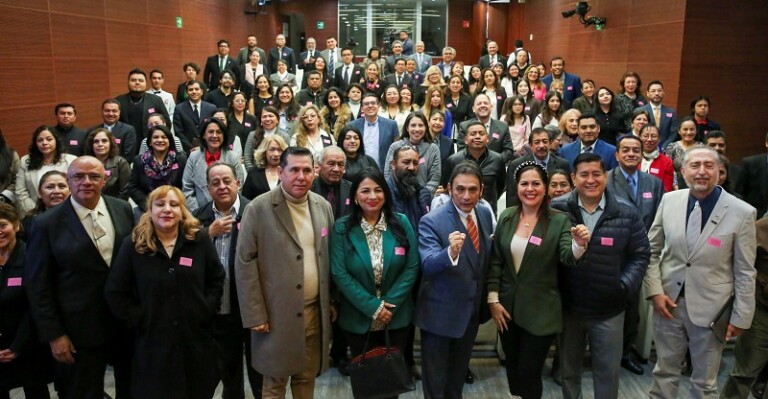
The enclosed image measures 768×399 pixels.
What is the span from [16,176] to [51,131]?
0.45m

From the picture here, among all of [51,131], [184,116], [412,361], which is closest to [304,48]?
[184,116]

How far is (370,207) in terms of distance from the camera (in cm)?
299

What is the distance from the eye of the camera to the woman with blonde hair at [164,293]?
2789 millimetres

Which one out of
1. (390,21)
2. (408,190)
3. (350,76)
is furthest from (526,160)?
(390,21)

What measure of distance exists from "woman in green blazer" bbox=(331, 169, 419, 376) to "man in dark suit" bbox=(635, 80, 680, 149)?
4135 mm

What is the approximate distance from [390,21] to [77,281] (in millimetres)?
15682

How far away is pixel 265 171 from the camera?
4.22 metres

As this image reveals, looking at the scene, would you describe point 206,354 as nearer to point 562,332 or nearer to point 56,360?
point 56,360

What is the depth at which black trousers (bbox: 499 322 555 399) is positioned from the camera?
308 cm

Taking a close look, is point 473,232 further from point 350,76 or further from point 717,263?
point 350,76

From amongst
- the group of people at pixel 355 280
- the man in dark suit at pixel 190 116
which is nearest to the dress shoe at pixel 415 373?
the group of people at pixel 355 280

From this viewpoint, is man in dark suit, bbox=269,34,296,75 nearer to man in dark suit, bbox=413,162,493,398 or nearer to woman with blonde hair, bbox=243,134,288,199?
woman with blonde hair, bbox=243,134,288,199

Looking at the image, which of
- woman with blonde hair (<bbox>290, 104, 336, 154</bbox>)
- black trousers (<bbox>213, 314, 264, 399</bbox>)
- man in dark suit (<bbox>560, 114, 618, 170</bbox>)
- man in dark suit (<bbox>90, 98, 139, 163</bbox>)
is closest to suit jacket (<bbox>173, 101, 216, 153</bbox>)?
man in dark suit (<bbox>90, 98, 139, 163</bbox>)

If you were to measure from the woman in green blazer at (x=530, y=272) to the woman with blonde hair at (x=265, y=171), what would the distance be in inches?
70.0
